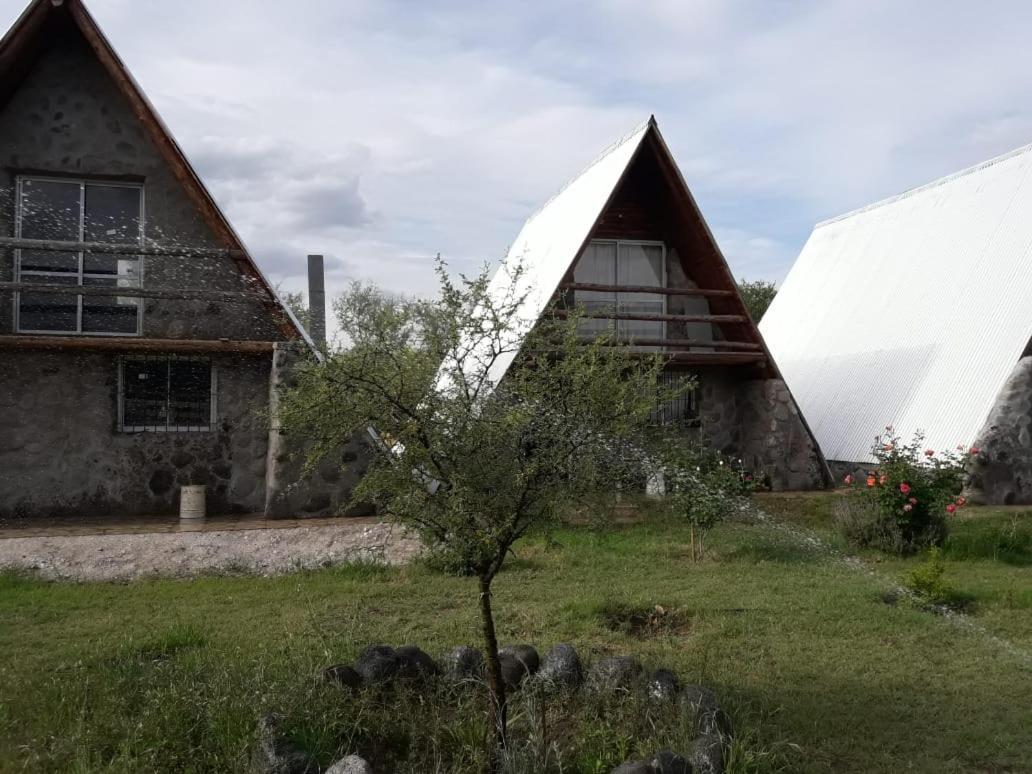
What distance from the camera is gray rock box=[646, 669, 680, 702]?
5020mm

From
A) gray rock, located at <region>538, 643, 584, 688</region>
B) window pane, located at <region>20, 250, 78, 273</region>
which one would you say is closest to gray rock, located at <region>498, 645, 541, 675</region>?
gray rock, located at <region>538, 643, 584, 688</region>

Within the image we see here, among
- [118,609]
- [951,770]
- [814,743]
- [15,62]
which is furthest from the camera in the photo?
[15,62]

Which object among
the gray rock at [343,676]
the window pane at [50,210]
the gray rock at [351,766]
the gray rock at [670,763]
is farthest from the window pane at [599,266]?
the gray rock at [351,766]

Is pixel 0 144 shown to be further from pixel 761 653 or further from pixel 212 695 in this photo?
pixel 761 653

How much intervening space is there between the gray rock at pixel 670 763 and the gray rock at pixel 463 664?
1.46m

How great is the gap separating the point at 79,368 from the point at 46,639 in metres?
6.00

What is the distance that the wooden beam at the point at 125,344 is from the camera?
10867mm

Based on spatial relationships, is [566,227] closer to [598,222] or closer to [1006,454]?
[598,222]

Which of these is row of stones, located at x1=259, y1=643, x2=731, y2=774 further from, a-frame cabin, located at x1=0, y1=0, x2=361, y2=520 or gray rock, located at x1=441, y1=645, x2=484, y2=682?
a-frame cabin, located at x1=0, y1=0, x2=361, y2=520

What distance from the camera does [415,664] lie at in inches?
213

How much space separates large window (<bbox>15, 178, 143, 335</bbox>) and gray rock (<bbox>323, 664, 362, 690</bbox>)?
8057 millimetres

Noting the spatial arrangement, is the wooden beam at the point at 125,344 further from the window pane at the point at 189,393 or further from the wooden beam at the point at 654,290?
the wooden beam at the point at 654,290

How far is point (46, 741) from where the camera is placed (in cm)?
459

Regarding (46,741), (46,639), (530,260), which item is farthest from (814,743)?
(530,260)
